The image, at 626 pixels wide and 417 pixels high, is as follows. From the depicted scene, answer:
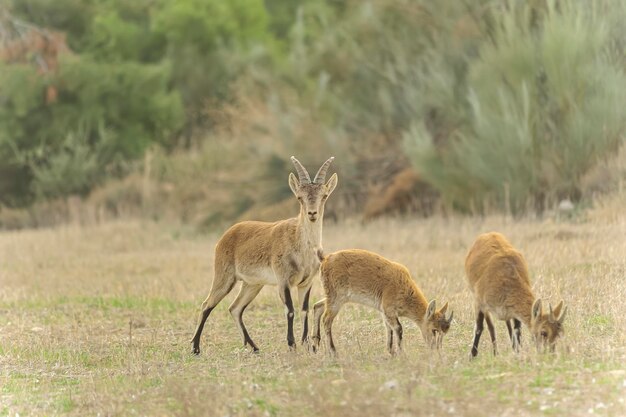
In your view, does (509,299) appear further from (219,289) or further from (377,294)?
(219,289)

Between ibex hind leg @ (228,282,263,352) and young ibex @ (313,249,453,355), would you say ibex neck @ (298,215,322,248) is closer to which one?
young ibex @ (313,249,453,355)

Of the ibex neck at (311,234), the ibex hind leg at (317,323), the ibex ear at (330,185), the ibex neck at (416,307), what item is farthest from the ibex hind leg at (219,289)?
the ibex neck at (416,307)

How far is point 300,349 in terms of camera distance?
1139 centimetres

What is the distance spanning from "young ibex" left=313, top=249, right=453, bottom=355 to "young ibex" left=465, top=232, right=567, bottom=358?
17.1 inches

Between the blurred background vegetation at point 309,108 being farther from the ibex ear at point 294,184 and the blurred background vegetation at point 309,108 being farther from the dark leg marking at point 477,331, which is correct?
the dark leg marking at point 477,331

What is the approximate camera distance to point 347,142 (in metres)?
26.7

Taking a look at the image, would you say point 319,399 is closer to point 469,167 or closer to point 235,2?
point 469,167

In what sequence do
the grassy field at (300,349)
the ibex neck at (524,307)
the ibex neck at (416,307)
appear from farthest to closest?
the ibex neck at (416,307), the ibex neck at (524,307), the grassy field at (300,349)

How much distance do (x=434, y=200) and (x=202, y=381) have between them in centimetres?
1524

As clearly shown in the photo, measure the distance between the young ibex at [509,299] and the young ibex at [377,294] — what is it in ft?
1.43

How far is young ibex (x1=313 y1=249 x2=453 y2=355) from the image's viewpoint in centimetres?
1046

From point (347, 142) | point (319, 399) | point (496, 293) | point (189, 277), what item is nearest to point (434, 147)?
point (347, 142)

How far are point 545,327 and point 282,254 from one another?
119 inches

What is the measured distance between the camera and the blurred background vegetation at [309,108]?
22125 millimetres
